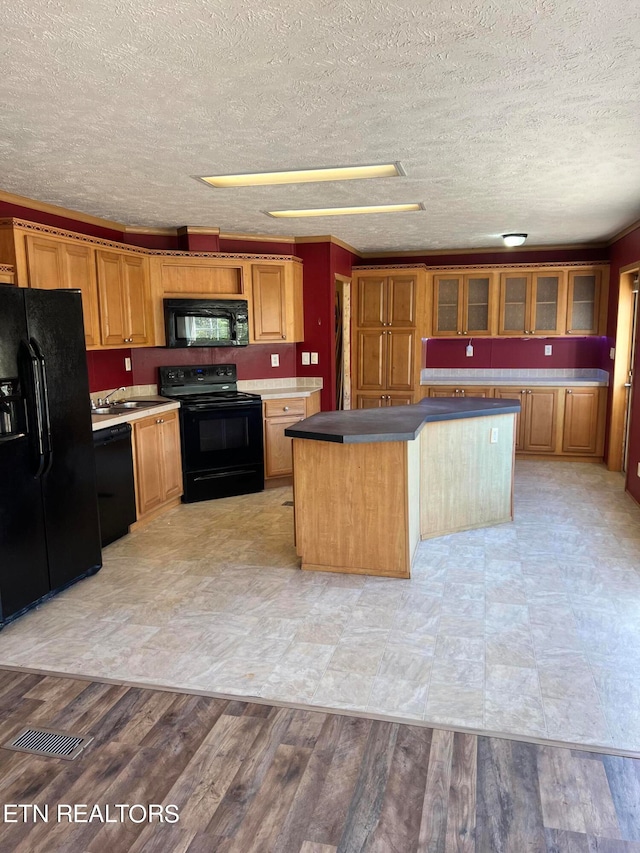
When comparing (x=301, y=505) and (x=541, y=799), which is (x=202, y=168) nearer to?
(x=301, y=505)

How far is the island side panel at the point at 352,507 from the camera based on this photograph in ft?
12.0

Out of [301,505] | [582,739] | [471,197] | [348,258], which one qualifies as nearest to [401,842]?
[582,739]

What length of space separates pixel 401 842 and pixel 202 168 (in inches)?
129

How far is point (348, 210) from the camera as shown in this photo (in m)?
4.75

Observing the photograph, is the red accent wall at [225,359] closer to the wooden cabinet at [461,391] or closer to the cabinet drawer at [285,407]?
the cabinet drawer at [285,407]

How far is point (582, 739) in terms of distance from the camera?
7.33ft

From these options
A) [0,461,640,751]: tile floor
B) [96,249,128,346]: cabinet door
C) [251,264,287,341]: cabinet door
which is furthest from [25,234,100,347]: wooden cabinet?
[0,461,640,751]: tile floor

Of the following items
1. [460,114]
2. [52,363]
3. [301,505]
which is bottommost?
[301,505]

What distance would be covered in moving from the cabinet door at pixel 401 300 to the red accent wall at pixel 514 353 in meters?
0.67

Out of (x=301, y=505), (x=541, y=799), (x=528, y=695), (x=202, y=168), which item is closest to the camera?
(x=541, y=799)

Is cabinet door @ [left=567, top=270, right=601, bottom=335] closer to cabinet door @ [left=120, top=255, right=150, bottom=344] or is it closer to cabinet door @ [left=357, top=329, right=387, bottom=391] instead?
cabinet door @ [left=357, top=329, right=387, bottom=391]

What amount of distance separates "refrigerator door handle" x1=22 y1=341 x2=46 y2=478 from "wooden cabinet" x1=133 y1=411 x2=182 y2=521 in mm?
1290

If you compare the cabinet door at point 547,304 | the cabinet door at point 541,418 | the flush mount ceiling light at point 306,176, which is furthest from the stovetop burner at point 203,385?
the cabinet door at point 547,304

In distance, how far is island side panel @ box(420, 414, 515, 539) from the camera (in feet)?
14.0
